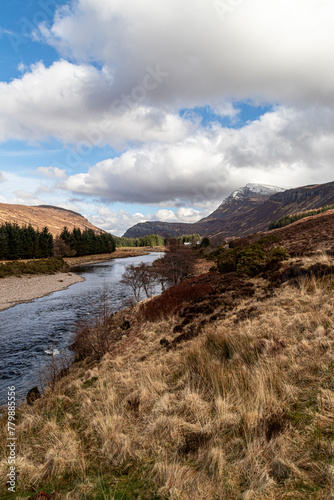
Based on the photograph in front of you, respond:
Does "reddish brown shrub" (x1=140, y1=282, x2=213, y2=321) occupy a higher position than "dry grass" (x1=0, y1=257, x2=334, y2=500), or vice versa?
"dry grass" (x1=0, y1=257, x2=334, y2=500)

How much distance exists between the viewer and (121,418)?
461 centimetres

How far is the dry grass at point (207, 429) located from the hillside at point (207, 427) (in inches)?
0.6

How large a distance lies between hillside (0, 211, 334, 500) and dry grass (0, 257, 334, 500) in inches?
0.6

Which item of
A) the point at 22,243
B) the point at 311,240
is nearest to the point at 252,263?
the point at 311,240

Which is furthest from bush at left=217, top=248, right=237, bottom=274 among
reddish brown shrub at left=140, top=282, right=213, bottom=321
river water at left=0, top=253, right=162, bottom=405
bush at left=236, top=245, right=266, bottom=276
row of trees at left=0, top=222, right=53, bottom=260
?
row of trees at left=0, top=222, right=53, bottom=260

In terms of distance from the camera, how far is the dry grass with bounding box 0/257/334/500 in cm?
286

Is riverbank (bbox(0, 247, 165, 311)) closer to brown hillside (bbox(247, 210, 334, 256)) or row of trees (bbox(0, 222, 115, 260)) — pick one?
row of trees (bbox(0, 222, 115, 260))

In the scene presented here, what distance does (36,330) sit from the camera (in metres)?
18.4

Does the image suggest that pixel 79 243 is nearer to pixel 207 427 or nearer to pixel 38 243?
pixel 38 243

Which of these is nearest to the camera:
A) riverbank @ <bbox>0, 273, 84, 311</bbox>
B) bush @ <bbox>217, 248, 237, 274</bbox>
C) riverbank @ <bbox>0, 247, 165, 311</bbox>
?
bush @ <bbox>217, 248, 237, 274</bbox>

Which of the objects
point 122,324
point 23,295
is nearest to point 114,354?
point 122,324

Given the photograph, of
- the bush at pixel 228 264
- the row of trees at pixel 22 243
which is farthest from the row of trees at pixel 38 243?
the bush at pixel 228 264

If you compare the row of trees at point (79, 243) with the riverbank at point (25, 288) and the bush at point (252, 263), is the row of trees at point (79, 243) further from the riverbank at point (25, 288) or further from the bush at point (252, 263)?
the bush at point (252, 263)

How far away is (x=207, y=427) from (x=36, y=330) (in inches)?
726
